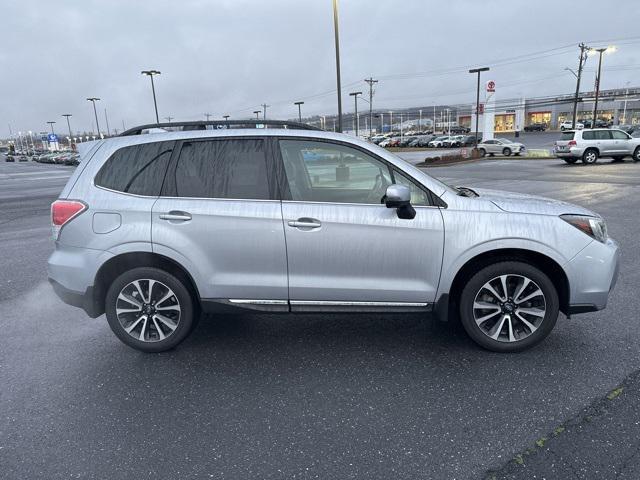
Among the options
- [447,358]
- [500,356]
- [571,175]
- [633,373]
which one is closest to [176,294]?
[447,358]

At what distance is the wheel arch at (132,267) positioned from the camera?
3684 mm

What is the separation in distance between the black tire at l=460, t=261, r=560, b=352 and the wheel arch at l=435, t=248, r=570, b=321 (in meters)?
0.06

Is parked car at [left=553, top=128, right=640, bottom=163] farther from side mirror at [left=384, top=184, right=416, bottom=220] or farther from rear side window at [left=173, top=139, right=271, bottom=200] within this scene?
rear side window at [left=173, top=139, right=271, bottom=200]

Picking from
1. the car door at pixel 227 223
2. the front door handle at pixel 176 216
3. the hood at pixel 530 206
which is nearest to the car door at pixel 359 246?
the car door at pixel 227 223

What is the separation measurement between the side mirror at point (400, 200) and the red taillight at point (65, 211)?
7.88 feet

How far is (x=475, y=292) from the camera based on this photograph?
357 cm

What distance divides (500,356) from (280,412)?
1818 millimetres

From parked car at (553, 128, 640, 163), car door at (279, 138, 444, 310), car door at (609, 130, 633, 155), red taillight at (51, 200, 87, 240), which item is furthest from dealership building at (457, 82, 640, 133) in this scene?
red taillight at (51, 200, 87, 240)

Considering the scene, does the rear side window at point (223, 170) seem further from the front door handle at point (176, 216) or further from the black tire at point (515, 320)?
the black tire at point (515, 320)

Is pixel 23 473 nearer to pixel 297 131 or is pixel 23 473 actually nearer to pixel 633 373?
pixel 297 131

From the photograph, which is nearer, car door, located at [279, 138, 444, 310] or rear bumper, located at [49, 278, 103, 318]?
car door, located at [279, 138, 444, 310]

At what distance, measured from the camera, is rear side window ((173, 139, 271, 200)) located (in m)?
3.65

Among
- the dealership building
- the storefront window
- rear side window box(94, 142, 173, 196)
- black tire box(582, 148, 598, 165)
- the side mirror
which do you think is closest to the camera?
the side mirror

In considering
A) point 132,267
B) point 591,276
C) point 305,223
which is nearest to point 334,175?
point 305,223
